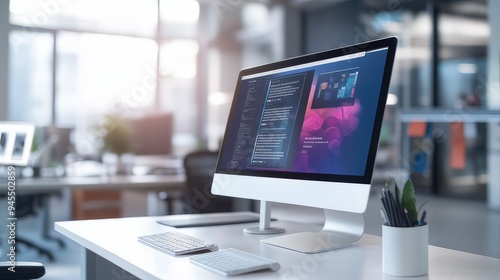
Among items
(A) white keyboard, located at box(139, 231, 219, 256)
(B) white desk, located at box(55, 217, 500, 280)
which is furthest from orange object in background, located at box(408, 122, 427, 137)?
(A) white keyboard, located at box(139, 231, 219, 256)

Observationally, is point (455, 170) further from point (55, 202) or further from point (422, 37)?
point (55, 202)

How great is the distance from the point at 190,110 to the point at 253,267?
7585 millimetres

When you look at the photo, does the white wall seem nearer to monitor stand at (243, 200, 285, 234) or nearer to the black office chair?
the black office chair

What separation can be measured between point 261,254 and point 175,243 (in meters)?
0.23

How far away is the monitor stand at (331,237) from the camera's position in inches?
51.3

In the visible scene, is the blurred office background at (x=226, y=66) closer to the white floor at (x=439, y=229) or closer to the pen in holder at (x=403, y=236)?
the white floor at (x=439, y=229)

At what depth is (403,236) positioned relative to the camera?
3.34 feet

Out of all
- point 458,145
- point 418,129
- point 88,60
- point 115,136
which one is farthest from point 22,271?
point 88,60

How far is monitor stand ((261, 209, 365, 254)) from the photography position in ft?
4.27

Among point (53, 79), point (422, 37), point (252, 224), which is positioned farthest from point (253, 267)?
point (53, 79)

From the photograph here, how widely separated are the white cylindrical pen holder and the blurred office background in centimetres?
277

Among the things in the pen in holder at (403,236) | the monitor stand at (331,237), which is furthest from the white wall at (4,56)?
the pen in holder at (403,236)

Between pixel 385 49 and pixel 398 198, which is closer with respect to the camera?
pixel 398 198

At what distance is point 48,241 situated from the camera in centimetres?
483
